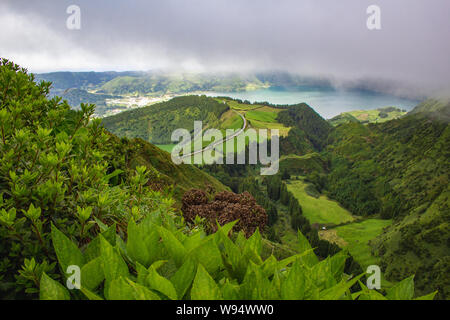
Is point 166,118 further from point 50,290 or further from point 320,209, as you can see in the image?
point 50,290

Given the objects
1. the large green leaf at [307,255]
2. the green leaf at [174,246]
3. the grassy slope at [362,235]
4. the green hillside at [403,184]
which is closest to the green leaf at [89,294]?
the green leaf at [174,246]

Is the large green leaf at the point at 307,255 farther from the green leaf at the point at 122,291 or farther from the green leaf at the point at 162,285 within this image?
the green leaf at the point at 122,291

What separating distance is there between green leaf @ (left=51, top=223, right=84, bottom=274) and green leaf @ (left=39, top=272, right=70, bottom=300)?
0.64ft

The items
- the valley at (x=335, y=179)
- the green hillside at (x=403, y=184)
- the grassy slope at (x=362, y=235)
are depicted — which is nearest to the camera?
the valley at (x=335, y=179)

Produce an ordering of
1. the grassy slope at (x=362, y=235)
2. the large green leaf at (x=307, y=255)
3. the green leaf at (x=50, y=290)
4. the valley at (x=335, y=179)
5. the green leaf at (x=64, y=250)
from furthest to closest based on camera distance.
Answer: the grassy slope at (x=362, y=235)
the valley at (x=335, y=179)
the large green leaf at (x=307, y=255)
the green leaf at (x=64, y=250)
the green leaf at (x=50, y=290)

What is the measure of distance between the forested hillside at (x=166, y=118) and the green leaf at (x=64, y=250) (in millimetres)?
153070

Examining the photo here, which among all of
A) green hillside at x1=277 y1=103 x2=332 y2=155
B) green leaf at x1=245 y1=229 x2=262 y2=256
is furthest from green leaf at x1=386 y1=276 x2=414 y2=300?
green hillside at x1=277 y1=103 x2=332 y2=155

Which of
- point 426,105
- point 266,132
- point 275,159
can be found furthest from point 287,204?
point 426,105

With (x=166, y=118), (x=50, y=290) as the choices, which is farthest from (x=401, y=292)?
(x=166, y=118)

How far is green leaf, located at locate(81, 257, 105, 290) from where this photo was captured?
1.39 meters

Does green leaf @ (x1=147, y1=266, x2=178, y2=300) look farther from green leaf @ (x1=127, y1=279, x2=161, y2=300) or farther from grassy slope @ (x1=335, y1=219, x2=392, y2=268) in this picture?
grassy slope @ (x1=335, y1=219, x2=392, y2=268)

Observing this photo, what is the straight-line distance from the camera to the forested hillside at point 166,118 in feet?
538

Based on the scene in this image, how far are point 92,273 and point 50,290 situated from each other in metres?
0.20

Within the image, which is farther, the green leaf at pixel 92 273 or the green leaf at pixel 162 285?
the green leaf at pixel 92 273
